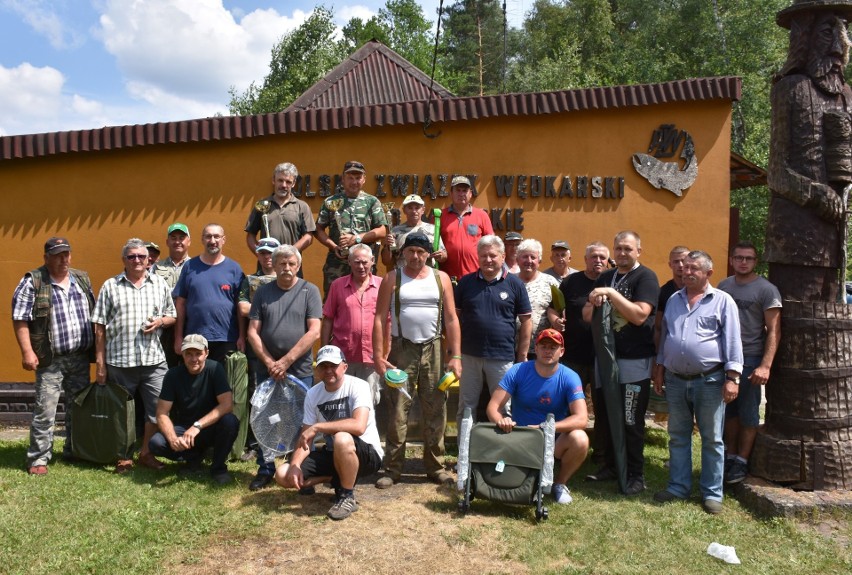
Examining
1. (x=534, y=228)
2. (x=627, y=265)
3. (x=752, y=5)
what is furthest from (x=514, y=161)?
(x=752, y=5)

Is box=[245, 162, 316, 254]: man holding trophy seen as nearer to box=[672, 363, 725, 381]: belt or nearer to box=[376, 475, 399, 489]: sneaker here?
box=[376, 475, 399, 489]: sneaker

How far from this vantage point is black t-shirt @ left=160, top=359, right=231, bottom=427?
553 cm

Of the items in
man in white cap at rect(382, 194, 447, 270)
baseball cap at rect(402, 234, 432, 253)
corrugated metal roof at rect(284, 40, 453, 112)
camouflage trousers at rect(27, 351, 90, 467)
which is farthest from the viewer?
corrugated metal roof at rect(284, 40, 453, 112)

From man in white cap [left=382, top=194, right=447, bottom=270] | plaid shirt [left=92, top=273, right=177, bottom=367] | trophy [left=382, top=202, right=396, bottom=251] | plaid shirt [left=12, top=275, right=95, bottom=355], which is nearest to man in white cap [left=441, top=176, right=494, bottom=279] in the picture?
man in white cap [left=382, top=194, right=447, bottom=270]

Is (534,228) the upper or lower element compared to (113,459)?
upper

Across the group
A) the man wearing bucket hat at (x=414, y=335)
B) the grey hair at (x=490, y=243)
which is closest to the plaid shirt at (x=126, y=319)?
the man wearing bucket hat at (x=414, y=335)

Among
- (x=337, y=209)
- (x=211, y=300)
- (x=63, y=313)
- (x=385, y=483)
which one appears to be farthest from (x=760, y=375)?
(x=63, y=313)

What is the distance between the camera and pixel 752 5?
24.4 m

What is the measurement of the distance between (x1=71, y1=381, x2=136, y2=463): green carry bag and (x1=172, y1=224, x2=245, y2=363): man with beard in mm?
586

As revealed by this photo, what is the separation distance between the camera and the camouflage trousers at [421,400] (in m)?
5.45

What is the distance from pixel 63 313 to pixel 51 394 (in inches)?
25.5

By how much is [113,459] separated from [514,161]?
5.23 metres

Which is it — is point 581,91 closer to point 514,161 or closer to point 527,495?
point 514,161

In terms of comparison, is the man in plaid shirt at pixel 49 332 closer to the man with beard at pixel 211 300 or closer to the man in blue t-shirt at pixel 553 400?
the man with beard at pixel 211 300
